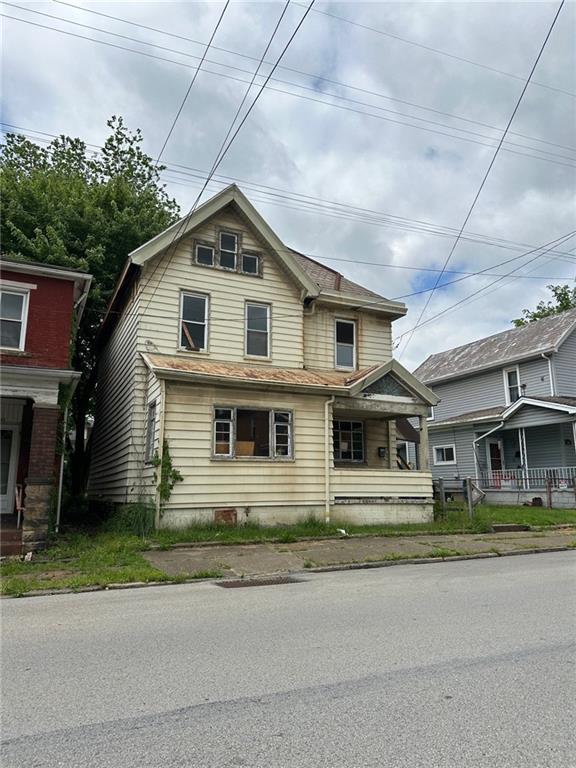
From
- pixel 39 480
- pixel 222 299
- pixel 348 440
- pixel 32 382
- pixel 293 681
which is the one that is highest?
pixel 222 299

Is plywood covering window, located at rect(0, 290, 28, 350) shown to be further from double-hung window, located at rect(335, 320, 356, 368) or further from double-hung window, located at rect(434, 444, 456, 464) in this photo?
double-hung window, located at rect(434, 444, 456, 464)

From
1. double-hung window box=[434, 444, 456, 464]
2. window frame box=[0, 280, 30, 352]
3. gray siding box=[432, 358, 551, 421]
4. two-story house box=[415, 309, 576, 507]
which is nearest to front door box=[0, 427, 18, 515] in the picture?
window frame box=[0, 280, 30, 352]

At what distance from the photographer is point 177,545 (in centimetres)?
1162

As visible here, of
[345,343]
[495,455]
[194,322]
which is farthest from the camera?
[495,455]

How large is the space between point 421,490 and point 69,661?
12.6m

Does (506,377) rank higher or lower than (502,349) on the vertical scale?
lower

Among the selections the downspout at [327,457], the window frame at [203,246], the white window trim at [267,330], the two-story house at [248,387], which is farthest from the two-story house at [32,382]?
the downspout at [327,457]

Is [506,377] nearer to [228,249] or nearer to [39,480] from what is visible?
[228,249]

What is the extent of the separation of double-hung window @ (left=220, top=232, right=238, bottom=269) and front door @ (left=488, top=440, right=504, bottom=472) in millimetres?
16628

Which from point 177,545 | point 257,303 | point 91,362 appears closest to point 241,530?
point 177,545

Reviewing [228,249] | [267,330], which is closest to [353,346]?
[267,330]

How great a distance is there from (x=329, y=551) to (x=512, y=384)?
62.2 feet

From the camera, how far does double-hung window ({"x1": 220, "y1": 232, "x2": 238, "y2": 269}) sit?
54.8 ft

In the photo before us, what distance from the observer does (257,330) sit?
1667 cm
